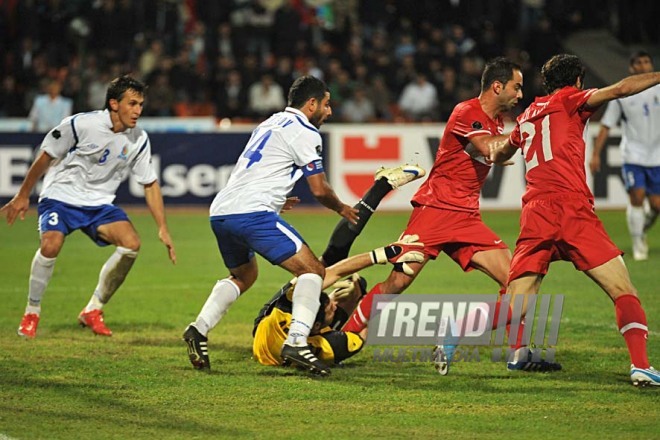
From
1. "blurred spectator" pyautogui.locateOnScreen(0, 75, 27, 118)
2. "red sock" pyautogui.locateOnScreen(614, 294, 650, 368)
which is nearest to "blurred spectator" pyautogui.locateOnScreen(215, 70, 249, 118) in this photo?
"blurred spectator" pyautogui.locateOnScreen(0, 75, 27, 118)

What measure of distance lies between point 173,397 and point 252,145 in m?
1.92

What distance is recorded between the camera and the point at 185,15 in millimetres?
24281

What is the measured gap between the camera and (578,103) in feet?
24.0

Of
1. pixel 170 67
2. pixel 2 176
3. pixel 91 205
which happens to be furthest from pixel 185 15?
pixel 91 205

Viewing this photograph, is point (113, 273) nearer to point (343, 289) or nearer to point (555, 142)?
point (343, 289)

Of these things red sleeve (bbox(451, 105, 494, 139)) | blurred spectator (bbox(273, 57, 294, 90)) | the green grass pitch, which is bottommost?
the green grass pitch

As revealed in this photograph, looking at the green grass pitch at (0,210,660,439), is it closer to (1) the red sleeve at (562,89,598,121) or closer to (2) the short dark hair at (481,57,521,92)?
(1) the red sleeve at (562,89,598,121)

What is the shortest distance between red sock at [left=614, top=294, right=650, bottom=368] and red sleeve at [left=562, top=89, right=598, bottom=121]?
48.4 inches

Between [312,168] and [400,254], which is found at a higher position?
[312,168]

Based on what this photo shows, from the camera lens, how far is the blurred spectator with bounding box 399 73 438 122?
22125 mm

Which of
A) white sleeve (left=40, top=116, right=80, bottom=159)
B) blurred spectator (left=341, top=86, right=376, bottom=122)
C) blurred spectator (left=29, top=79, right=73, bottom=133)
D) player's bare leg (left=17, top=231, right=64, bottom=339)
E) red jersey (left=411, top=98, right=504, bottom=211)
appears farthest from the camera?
blurred spectator (left=341, top=86, right=376, bottom=122)

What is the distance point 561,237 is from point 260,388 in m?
2.22

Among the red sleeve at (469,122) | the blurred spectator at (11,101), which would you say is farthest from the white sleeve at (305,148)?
the blurred spectator at (11,101)

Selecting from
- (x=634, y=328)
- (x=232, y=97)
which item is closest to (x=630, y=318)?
(x=634, y=328)
